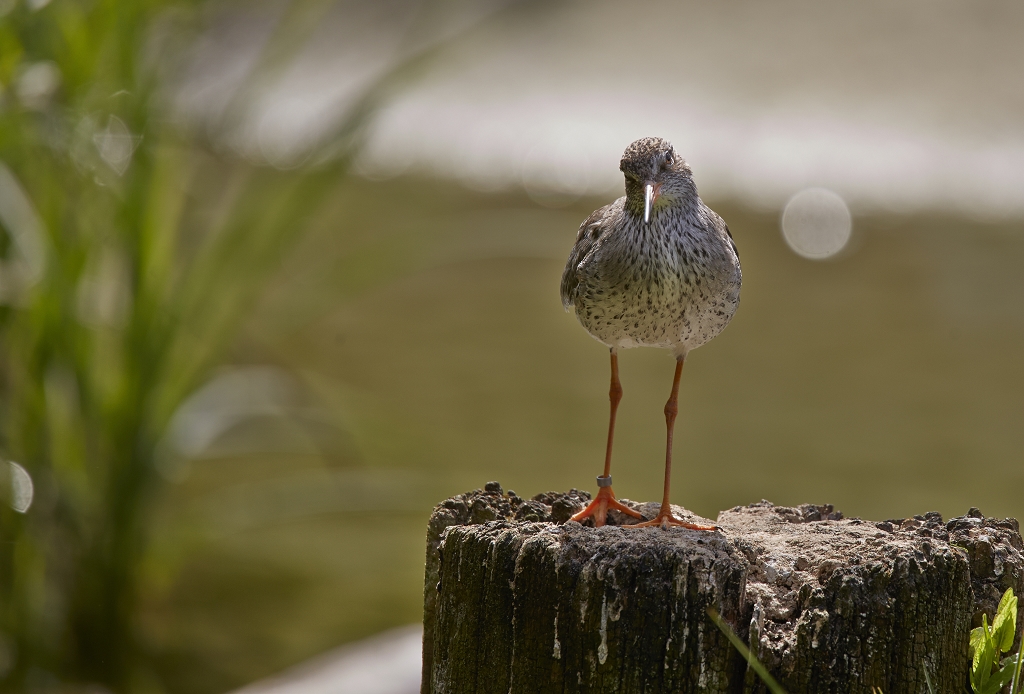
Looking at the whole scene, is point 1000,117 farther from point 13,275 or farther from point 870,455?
point 13,275

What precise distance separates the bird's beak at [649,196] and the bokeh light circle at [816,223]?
36.4ft

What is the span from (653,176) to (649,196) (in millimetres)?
149

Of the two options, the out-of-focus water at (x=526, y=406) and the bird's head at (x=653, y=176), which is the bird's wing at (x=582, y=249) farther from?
the out-of-focus water at (x=526, y=406)

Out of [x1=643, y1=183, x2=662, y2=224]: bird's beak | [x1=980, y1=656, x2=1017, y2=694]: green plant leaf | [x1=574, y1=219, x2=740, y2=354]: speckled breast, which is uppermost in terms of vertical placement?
[x1=643, y1=183, x2=662, y2=224]: bird's beak

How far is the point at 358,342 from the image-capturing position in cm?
1208

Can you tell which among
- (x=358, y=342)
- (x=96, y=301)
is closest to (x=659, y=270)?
(x=96, y=301)

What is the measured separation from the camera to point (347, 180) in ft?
56.3

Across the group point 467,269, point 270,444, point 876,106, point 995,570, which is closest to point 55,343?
point 270,444

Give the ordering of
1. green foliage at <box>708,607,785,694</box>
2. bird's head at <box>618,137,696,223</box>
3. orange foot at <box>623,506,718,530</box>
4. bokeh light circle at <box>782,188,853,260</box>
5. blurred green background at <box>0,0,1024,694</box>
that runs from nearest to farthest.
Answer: green foliage at <box>708,607,785,694</box> → orange foot at <box>623,506,718,530</box> → bird's head at <box>618,137,696,223</box> → blurred green background at <box>0,0,1024,694</box> → bokeh light circle at <box>782,188,853,260</box>

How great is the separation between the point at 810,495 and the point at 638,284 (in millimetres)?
5978

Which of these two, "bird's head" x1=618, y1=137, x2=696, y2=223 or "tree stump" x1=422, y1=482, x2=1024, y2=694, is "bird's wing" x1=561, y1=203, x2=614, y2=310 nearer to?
"bird's head" x1=618, y1=137, x2=696, y2=223

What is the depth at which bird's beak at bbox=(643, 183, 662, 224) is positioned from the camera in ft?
12.1

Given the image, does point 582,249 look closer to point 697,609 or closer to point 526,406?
point 697,609

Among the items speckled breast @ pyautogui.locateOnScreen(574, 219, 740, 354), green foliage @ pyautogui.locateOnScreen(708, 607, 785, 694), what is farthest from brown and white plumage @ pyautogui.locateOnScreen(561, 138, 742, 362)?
green foliage @ pyautogui.locateOnScreen(708, 607, 785, 694)
